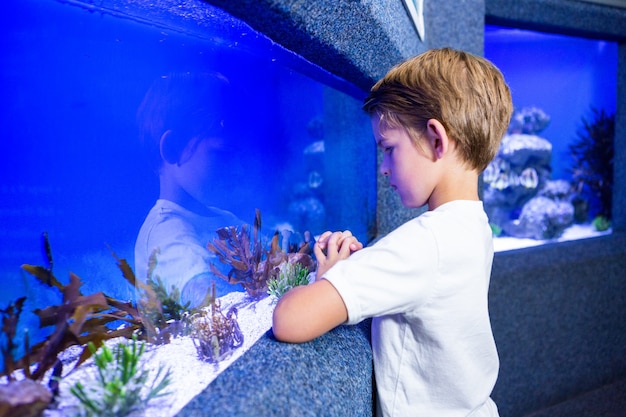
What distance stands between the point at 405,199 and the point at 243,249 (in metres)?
0.49

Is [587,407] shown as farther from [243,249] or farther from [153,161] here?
[153,161]

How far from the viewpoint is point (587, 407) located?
2.64 metres

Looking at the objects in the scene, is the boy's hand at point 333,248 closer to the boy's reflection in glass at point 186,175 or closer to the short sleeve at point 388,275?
the short sleeve at point 388,275

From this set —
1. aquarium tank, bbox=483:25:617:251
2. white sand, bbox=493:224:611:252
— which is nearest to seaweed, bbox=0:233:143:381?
white sand, bbox=493:224:611:252

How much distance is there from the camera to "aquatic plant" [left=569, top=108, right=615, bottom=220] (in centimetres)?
375

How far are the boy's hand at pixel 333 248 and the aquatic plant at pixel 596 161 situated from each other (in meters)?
3.49

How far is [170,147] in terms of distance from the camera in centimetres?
99

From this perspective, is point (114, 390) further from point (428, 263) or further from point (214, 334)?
point (428, 263)

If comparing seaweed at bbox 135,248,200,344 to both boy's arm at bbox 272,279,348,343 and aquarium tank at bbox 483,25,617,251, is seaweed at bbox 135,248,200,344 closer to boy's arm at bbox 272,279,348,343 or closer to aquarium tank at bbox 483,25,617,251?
boy's arm at bbox 272,279,348,343

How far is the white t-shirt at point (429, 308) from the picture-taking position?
79 centimetres

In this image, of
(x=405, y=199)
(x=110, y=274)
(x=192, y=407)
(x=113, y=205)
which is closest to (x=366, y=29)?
(x=405, y=199)

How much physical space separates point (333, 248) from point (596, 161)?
12.7ft

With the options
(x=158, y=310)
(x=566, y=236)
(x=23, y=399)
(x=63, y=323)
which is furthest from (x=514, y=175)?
(x=23, y=399)

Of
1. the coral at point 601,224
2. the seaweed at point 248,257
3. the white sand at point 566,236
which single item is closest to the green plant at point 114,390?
the seaweed at point 248,257
